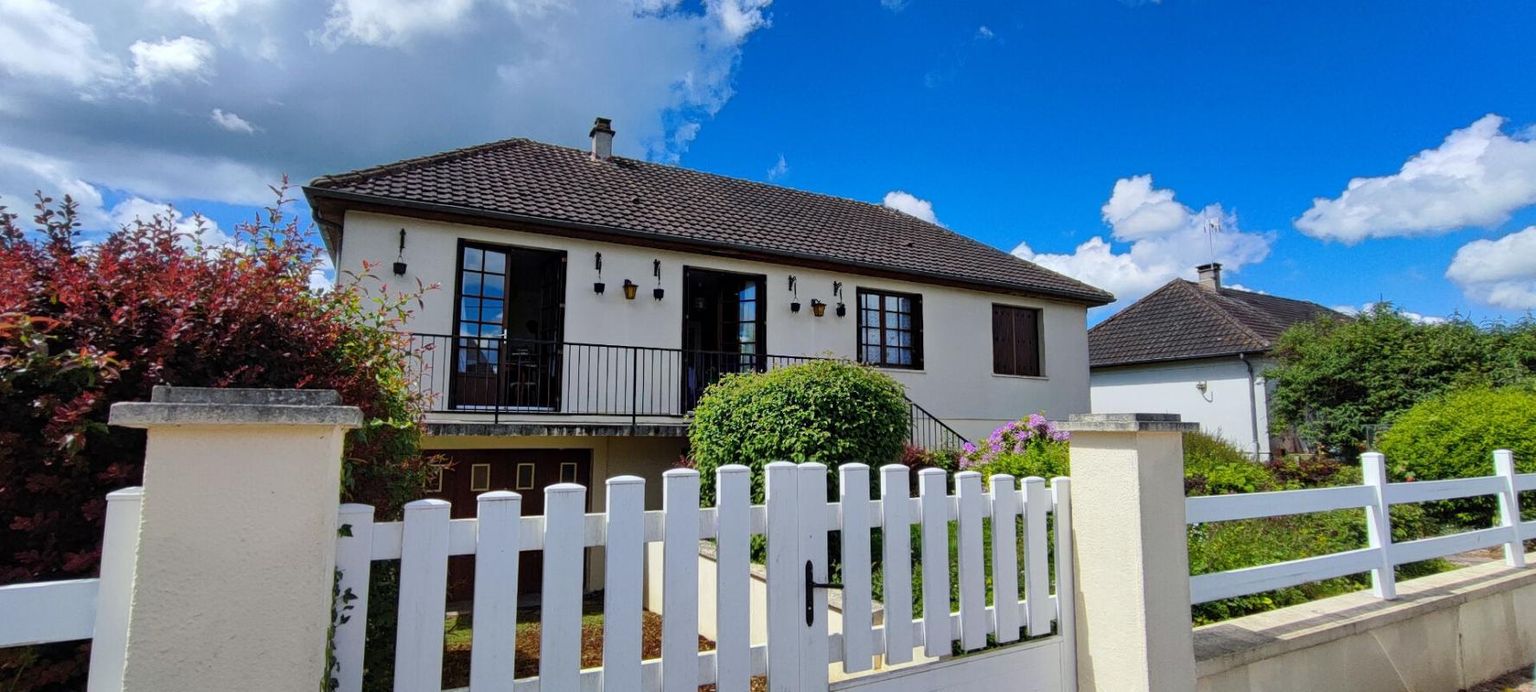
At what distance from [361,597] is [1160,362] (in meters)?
19.9

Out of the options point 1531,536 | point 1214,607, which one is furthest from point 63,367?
point 1531,536

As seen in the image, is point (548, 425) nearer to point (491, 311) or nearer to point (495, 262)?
point (491, 311)

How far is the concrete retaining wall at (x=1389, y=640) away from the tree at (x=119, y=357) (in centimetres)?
367

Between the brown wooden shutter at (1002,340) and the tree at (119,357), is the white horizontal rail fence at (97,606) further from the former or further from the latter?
the brown wooden shutter at (1002,340)

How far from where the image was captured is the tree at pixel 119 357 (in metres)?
1.65

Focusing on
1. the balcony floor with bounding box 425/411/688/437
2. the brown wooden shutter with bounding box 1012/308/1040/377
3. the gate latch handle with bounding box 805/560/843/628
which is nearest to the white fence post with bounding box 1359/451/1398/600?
the gate latch handle with bounding box 805/560/843/628

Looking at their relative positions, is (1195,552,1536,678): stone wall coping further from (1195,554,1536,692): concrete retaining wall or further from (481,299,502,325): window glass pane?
(481,299,502,325): window glass pane

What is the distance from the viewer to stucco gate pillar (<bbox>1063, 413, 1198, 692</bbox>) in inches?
106

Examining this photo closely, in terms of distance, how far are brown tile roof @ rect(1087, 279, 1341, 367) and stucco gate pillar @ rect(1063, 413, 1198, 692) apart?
624 inches

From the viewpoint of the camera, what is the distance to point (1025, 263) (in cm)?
1498

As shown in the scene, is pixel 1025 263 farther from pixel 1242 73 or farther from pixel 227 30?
pixel 227 30

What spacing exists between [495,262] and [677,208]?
10.9ft

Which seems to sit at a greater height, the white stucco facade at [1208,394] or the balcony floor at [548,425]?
the white stucco facade at [1208,394]

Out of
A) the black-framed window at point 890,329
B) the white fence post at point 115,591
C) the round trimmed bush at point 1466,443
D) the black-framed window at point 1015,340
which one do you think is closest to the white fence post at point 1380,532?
the round trimmed bush at point 1466,443
